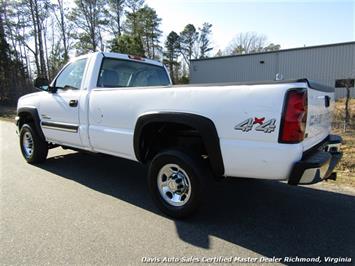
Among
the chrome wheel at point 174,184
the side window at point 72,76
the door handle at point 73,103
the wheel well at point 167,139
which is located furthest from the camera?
the side window at point 72,76

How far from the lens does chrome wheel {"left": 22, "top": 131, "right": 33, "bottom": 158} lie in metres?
6.01

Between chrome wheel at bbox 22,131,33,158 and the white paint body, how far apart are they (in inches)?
74.4

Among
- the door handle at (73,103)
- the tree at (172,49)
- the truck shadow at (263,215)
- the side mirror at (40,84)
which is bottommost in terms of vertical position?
the truck shadow at (263,215)

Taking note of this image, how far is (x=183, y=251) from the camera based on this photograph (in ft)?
9.41

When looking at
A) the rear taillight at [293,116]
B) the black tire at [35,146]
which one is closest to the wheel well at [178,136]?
the rear taillight at [293,116]

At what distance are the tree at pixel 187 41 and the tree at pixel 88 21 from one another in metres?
A: 16.2

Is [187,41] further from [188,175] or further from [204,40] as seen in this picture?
[188,175]

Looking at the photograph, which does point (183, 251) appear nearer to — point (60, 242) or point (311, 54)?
point (60, 242)

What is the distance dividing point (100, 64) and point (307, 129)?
331 cm

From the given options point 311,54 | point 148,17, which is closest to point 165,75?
point 311,54

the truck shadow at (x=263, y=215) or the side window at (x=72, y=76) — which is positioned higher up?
the side window at (x=72, y=76)

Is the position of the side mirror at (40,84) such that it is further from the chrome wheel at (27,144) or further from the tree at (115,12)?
the tree at (115,12)

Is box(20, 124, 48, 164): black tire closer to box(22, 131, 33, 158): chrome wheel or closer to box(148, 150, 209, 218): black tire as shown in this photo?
box(22, 131, 33, 158): chrome wheel

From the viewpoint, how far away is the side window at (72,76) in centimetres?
498
